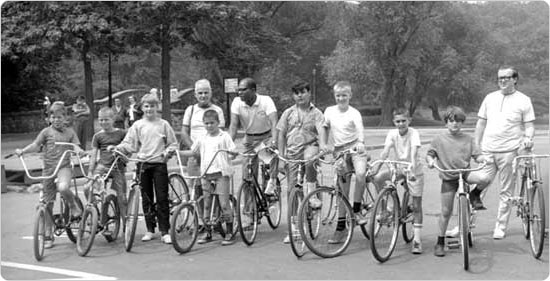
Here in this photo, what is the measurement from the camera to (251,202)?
7836 millimetres

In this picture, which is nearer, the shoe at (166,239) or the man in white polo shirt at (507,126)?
the man in white polo shirt at (507,126)

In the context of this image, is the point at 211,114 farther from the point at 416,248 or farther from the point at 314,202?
the point at 416,248

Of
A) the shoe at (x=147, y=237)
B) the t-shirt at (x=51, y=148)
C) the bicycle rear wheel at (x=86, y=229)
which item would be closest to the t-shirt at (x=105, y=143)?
the t-shirt at (x=51, y=148)

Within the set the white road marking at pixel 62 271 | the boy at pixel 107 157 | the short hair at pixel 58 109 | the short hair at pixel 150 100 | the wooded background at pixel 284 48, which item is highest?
the wooded background at pixel 284 48

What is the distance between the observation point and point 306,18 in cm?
4647

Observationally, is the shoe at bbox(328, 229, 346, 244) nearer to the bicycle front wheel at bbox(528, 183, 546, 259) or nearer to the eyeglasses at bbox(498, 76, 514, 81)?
the bicycle front wheel at bbox(528, 183, 546, 259)

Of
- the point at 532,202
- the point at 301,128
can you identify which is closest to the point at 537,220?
the point at 532,202

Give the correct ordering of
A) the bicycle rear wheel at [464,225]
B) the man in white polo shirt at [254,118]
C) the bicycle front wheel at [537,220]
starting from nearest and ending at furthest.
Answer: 1. the bicycle rear wheel at [464,225]
2. the bicycle front wheel at [537,220]
3. the man in white polo shirt at [254,118]

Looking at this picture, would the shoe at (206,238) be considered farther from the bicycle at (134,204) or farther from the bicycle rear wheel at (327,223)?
the bicycle rear wheel at (327,223)

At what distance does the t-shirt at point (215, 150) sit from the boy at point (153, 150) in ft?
1.00

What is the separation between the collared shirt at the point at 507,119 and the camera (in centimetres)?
731

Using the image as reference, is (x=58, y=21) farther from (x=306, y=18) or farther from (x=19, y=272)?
(x=306, y=18)

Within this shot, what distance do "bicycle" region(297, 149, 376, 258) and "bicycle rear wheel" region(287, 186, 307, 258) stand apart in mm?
92

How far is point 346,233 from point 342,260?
1.96 ft
